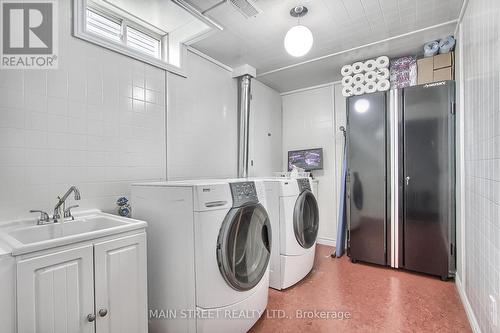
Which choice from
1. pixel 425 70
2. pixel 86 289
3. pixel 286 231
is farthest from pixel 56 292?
pixel 425 70

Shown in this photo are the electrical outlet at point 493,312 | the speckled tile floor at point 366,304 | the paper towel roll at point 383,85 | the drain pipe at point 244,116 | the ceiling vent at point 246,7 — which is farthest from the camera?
the drain pipe at point 244,116

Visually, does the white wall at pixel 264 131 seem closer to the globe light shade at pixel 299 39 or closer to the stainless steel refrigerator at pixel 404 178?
the stainless steel refrigerator at pixel 404 178

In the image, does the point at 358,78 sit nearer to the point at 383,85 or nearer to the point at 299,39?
the point at 383,85

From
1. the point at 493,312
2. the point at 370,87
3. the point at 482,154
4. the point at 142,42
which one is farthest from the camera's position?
the point at 370,87

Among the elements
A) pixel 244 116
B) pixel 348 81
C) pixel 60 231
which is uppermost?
pixel 348 81

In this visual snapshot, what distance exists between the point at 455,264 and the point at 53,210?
3.43 metres

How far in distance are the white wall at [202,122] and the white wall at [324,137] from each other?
1.19m

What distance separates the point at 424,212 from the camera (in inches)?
97.3

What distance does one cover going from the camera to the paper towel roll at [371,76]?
280 centimetres

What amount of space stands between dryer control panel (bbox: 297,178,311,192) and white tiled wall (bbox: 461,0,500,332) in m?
1.29

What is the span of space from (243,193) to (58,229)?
3.84ft

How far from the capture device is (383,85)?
108 inches

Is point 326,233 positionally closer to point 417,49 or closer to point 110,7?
point 417,49

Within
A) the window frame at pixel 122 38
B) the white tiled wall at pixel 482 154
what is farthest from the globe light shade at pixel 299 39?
the window frame at pixel 122 38
